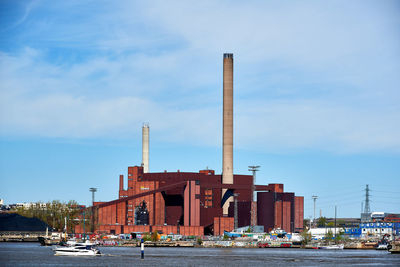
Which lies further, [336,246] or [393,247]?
[336,246]

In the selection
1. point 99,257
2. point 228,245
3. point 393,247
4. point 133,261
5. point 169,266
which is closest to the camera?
point 169,266

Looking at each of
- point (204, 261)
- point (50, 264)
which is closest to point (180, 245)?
point (204, 261)

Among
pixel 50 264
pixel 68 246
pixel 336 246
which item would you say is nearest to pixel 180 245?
pixel 336 246

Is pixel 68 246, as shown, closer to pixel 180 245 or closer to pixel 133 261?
pixel 133 261

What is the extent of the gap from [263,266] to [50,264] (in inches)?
1293

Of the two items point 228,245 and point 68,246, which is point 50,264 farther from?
point 228,245

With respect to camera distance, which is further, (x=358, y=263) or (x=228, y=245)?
(x=228, y=245)

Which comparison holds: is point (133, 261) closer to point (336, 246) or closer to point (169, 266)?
point (169, 266)

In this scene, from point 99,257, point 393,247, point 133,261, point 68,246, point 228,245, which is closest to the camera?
point 133,261

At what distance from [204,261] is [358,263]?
25886 millimetres

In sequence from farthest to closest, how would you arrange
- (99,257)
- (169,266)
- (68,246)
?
(68,246)
(99,257)
(169,266)

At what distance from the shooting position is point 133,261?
11881cm

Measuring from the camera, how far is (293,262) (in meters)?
124

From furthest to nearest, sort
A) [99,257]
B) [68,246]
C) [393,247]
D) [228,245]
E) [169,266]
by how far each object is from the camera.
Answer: [228,245]
[393,247]
[68,246]
[99,257]
[169,266]
